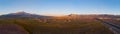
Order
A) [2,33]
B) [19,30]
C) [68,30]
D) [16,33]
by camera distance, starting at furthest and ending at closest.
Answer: [68,30] < [19,30] < [16,33] < [2,33]

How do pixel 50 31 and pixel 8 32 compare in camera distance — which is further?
pixel 50 31

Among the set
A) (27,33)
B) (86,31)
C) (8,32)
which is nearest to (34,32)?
(27,33)

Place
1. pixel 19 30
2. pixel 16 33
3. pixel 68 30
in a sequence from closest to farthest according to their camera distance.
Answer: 1. pixel 16 33
2. pixel 19 30
3. pixel 68 30


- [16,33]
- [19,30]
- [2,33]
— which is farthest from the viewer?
[19,30]

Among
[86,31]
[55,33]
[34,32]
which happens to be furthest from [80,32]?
[34,32]

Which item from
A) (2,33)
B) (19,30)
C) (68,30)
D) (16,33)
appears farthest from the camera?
(68,30)

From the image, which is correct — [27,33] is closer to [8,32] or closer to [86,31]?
[8,32]

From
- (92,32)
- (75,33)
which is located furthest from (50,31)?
(92,32)

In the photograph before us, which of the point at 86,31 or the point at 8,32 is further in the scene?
the point at 86,31

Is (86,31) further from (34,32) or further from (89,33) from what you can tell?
(34,32)
